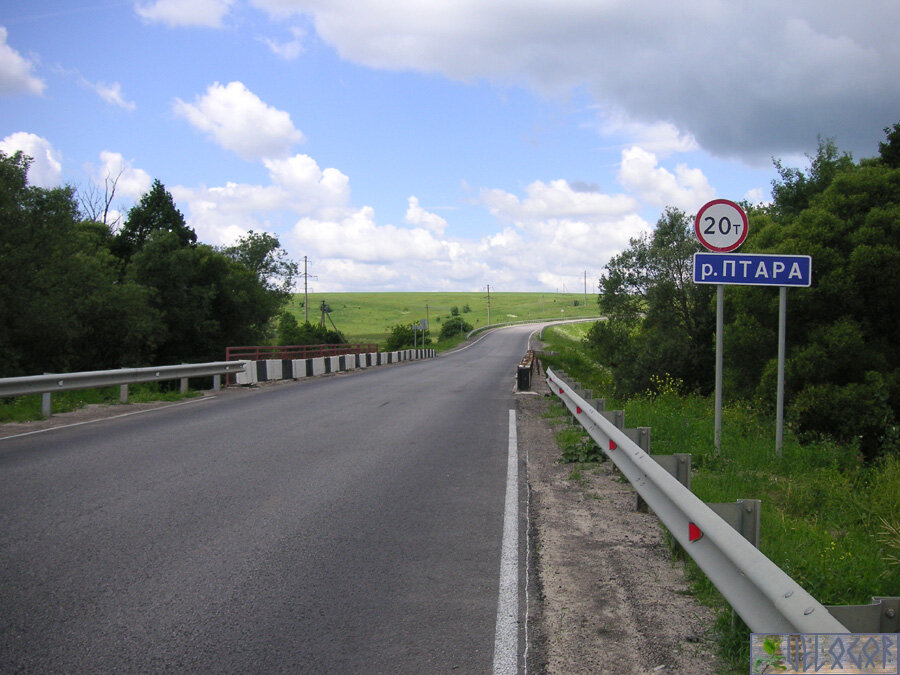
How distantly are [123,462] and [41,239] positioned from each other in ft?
91.2

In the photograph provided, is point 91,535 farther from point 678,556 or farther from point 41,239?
point 41,239

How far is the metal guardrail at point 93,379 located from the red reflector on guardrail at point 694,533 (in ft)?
35.6

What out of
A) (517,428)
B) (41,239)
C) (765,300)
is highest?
(41,239)

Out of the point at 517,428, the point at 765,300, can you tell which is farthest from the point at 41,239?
the point at 765,300

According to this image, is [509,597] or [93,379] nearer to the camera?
[509,597]

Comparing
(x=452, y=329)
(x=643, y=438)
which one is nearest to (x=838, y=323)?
(x=643, y=438)

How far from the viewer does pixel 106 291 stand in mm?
38469

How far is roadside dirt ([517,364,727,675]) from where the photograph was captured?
349 cm

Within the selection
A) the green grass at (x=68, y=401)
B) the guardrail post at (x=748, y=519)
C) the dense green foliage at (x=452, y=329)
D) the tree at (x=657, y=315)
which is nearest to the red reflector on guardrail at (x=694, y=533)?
the guardrail post at (x=748, y=519)

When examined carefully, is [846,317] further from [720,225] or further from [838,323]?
[720,225]

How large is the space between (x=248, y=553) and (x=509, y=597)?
196 cm

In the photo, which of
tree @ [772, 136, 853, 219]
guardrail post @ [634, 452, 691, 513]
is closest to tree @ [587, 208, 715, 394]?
tree @ [772, 136, 853, 219]

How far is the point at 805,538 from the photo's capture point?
5055 millimetres

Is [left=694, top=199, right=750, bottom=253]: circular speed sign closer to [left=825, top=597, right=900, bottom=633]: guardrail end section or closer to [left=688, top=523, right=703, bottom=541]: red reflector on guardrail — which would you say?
[left=688, top=523, right=703, bottom=541]: red reflector on guardrail
